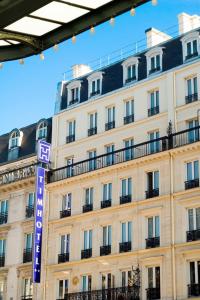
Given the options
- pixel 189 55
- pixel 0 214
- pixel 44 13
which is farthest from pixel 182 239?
pixel 44 13

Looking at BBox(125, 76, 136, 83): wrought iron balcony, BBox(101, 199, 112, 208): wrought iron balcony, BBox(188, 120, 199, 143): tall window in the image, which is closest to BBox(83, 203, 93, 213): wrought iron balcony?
BBox(101, 199, 112, 208): wrought iron balcony

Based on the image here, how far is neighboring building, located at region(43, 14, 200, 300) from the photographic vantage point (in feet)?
117

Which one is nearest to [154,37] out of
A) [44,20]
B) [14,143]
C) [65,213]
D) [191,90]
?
[191,90]

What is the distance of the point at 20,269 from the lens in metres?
42.3

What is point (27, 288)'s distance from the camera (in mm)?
41844

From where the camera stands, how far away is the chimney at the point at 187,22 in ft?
136

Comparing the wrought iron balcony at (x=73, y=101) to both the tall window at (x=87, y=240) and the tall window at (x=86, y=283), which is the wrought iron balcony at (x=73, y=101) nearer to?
the tall window at (x=87, y=240)

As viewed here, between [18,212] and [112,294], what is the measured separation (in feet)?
35.2

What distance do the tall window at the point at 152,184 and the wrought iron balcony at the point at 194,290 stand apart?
6014 millimetres

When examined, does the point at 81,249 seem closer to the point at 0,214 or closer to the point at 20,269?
the point at 20,269

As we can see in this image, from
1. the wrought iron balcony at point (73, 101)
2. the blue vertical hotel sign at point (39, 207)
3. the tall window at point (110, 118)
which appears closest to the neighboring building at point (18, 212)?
the blue vertical hotel sign at point (39, 207)

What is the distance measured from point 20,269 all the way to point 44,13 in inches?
1425

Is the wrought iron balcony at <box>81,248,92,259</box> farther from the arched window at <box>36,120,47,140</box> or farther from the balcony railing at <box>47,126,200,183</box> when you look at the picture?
the arched window at <box>36,120,47,140</box>

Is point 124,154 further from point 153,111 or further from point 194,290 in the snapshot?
point 194,290
